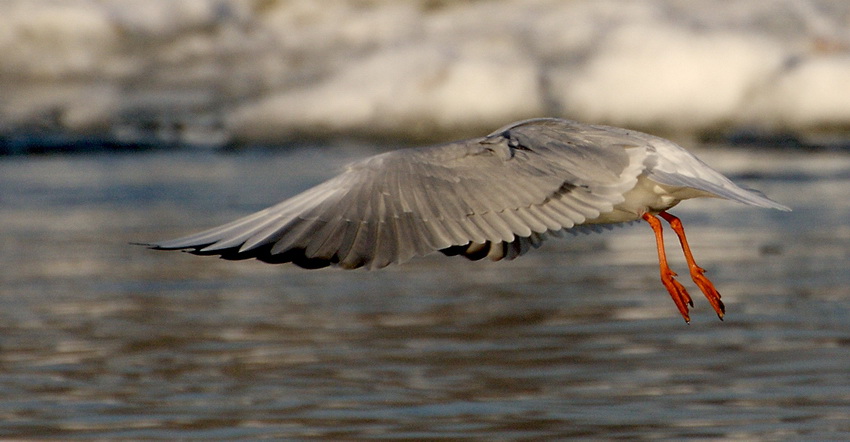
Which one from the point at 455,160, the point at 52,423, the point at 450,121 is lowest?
the point at 52,423

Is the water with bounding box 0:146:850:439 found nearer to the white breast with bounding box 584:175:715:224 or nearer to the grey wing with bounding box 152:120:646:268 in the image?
the grey wing with bounding box 152:120:646:268

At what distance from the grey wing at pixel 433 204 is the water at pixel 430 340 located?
1.86ft

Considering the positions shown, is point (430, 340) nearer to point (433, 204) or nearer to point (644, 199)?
point (644, 199)

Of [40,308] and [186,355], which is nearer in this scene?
[186,355]

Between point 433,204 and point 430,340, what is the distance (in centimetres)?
273

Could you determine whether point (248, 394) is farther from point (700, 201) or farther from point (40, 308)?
point (700, 201)

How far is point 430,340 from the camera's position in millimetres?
7820

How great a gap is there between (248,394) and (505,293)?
336 cm

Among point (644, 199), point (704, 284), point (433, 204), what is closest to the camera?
point (433, 204)

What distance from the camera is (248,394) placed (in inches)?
256

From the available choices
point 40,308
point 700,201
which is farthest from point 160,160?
point 40,308

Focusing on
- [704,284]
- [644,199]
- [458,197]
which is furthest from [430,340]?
[458,197]

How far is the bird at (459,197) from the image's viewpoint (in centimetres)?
498

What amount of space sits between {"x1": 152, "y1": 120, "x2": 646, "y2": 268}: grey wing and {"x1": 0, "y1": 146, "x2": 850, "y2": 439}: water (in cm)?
57
